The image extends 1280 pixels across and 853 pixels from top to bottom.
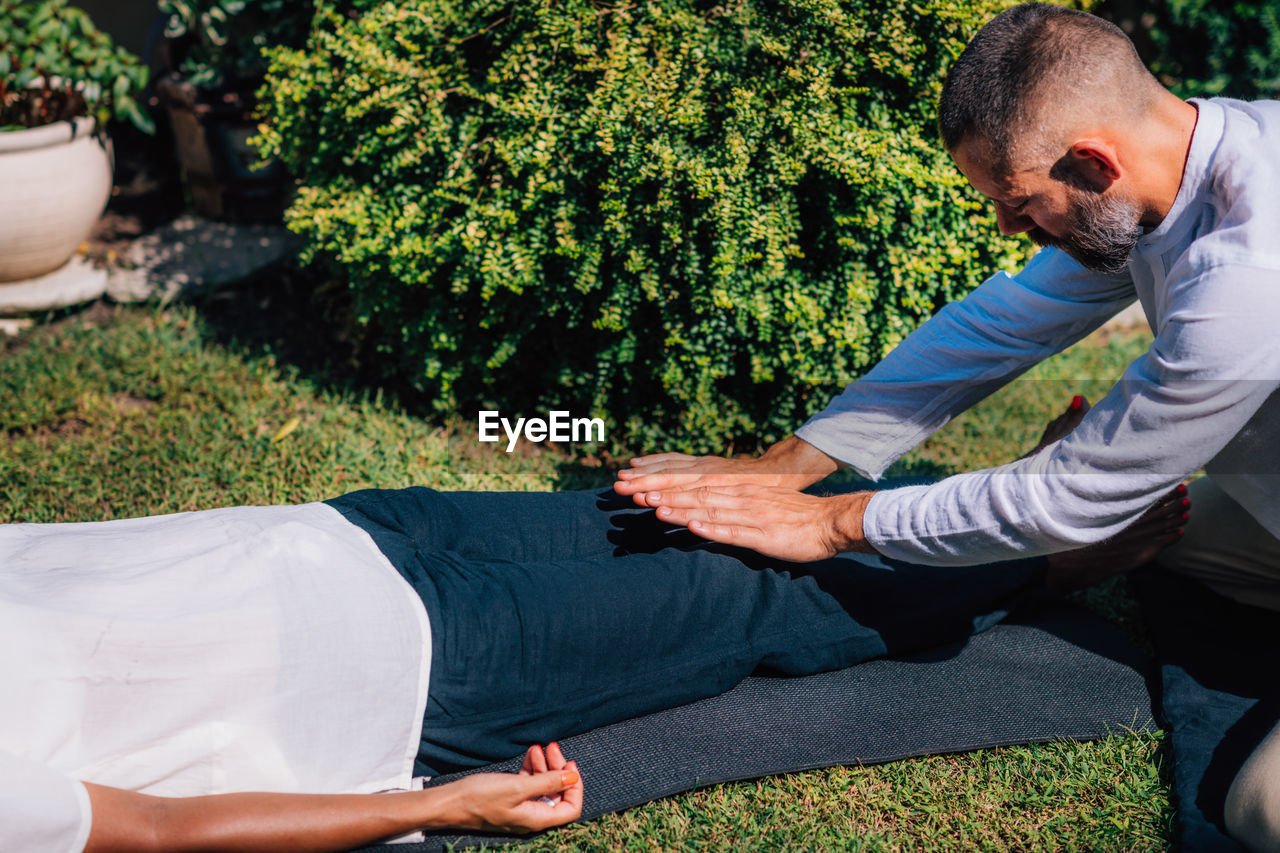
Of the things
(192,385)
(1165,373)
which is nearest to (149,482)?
(192,385)

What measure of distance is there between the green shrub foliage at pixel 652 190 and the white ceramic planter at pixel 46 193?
5.06 feet

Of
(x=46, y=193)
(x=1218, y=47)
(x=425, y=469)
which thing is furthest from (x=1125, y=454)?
(x=1218, y=47)

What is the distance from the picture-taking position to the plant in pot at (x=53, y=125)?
15.0 ft

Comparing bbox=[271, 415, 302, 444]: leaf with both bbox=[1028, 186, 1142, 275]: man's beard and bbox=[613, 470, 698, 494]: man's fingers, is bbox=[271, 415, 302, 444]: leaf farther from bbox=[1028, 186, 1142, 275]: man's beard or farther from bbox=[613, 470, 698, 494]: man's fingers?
bbox=[1028, 186, 1142, 275]: man's beard

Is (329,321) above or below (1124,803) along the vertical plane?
above

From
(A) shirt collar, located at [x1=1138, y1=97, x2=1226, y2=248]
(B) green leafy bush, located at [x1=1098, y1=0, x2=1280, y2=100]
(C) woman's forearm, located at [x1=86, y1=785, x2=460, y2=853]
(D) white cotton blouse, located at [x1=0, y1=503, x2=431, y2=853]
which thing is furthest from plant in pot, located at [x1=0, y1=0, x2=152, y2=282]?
(B) green leafy bush, located at [x1=1098, y1=0, x2=1280, y2=100]

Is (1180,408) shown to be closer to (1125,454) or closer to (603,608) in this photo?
(1125,454)

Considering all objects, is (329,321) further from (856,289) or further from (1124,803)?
(1124,803)

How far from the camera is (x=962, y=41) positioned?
3307mm

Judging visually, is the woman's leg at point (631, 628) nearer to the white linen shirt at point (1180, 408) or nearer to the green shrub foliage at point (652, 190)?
the white linen shirt at point (1180, 408)

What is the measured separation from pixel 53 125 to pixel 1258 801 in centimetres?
538

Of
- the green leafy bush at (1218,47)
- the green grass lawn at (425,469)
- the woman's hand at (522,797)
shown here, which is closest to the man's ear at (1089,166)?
the green grass lawn at (425,469)

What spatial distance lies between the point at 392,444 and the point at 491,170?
1.14 meters

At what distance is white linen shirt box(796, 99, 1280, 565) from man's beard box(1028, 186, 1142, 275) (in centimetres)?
9
